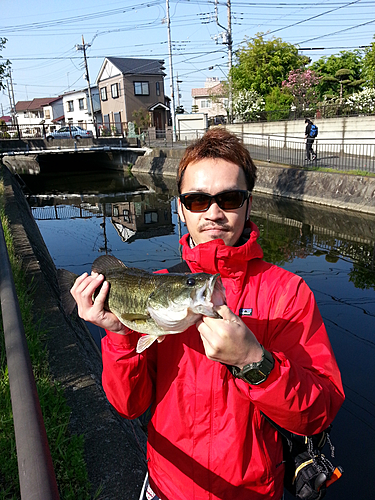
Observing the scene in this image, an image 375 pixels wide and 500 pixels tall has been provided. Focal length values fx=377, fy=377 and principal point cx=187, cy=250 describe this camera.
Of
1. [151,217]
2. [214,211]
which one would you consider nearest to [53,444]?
[214,211]

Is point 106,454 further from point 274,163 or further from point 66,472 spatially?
point 274,163

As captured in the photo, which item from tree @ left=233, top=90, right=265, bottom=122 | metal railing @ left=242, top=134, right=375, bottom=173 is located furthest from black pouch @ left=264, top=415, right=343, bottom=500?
tree @ left=233, top=90, right=265, bottom=122

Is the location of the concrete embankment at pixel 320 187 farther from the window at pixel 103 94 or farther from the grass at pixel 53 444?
the window at pixel 103 94

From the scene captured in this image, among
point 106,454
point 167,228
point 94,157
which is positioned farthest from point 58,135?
point 106,454

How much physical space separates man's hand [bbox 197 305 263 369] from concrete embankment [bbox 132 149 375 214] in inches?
629

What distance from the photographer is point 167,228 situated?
17.0 metres

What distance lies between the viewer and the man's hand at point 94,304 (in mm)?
1971

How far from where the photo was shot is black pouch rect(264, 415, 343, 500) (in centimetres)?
197

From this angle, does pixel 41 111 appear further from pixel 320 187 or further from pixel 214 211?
pixel 214 211

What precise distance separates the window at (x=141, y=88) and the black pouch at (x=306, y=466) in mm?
64048

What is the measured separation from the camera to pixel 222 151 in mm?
2104

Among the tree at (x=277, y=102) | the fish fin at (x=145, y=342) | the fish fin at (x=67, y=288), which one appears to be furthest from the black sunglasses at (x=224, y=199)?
the tree at (x=277, y=102)

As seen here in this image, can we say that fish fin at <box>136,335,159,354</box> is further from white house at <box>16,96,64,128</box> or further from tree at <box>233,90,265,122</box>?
white house at <box>16,96,64,128</box>

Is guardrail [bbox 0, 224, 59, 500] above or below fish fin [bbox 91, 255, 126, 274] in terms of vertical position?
below
